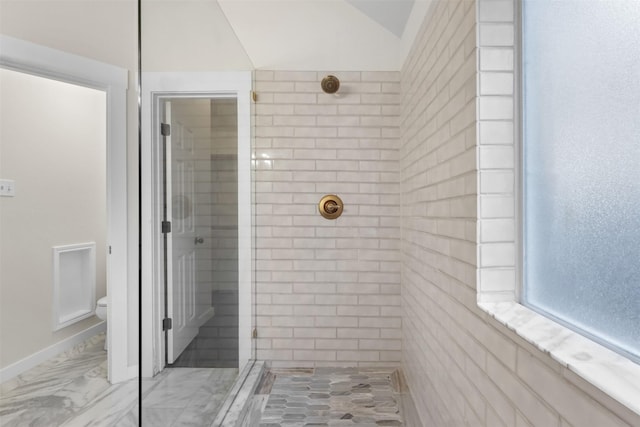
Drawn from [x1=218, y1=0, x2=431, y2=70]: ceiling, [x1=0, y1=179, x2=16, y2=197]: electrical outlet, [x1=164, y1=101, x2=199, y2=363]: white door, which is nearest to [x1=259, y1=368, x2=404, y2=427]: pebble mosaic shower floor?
[x1=164, y1=101, x2=199, y2=363]: white door

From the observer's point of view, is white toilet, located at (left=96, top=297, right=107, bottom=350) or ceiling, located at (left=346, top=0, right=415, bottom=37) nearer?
ceiling, located at (left=346, top=0, right=415, bottom=37)

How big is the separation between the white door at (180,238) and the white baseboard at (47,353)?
4.05 feet

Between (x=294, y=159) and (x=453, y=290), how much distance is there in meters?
1.61

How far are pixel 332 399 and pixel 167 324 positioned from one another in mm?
1221

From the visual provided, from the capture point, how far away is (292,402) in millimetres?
2318

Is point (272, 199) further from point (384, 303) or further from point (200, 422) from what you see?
point (200, 422)

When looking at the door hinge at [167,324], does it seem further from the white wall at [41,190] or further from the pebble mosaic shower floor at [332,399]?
the white wall at [41,190]

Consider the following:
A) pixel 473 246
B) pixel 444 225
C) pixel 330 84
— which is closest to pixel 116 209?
pixel 330 84

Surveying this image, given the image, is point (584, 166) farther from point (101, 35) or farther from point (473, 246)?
point (101, 35)

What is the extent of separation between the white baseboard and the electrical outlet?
98 centimetres

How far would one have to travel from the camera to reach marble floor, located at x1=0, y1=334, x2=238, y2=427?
5.07 feet

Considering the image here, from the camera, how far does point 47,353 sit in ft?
7.99

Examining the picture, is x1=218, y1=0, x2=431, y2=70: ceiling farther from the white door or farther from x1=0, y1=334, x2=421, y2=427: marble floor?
x1=0, y1=334, x2=421, y2=427: marble floor

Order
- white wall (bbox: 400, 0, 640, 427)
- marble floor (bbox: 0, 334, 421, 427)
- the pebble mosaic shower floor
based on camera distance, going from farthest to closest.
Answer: the pebble mosaic shower floor
marble floor (bbox: 0, 334, 421, 427)
white wall (bbox: 400, 0, 640, 427)
